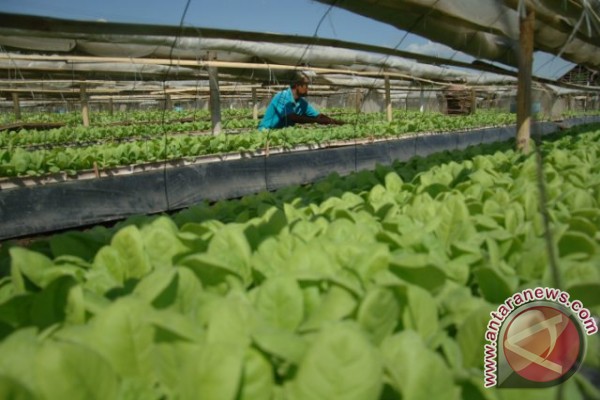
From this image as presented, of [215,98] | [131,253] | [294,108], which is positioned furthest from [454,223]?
[215,98]

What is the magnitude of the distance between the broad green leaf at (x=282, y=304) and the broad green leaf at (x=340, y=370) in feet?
0.87

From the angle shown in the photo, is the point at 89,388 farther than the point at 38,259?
No

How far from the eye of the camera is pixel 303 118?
8711 mm

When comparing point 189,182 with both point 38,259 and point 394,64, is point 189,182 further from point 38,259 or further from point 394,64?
point 394,64

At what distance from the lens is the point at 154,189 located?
612 centimetres

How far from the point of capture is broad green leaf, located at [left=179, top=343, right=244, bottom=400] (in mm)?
627

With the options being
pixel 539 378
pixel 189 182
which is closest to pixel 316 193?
pixel 539 378

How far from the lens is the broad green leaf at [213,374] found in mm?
627

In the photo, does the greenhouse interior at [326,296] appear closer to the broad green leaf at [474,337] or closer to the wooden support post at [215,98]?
the broad green leaf at [474,337]

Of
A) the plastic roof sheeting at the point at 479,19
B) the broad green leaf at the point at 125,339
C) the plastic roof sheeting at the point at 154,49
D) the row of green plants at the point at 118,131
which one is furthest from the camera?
the row of green plants at the point at 118,131

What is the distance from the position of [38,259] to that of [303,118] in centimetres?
774

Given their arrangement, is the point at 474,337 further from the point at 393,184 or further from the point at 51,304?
the point at 393,184

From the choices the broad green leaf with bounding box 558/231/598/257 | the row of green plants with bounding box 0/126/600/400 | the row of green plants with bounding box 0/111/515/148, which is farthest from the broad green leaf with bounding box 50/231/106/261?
the row of green plants with bounding box 0/111/515/148

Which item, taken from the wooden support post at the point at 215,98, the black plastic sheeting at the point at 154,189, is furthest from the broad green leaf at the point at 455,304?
the wooden support post at the point at 215,98
